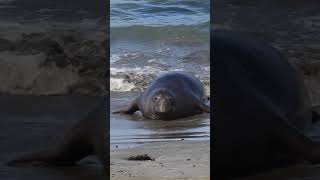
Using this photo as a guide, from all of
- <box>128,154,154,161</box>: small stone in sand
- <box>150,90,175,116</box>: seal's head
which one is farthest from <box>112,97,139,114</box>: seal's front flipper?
<box>128,154,154,161</box>: small stone in sand

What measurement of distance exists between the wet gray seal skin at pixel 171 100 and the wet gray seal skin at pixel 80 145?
3.13 metres

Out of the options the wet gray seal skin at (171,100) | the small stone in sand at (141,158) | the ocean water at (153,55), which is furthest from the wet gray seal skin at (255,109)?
the wet gray seal skin at (171,100)

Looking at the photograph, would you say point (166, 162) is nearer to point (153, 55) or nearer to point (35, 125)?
point (35, 125)

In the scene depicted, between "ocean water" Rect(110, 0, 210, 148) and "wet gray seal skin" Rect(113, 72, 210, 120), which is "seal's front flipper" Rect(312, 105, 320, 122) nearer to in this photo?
"ocean water" Rect(110, 0, 210, 148)

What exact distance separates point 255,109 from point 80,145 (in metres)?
0.86

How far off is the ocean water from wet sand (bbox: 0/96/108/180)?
6.22 ft

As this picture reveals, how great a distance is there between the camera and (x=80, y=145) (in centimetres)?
294

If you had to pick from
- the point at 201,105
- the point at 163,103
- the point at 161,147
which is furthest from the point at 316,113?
the point at 201,105

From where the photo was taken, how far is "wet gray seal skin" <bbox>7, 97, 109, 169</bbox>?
2525mm

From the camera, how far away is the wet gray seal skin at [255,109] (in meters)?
2.50

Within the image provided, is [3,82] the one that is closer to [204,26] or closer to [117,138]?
[117,138]

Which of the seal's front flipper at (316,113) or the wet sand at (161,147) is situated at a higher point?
the seal's front flipper at (316,113)

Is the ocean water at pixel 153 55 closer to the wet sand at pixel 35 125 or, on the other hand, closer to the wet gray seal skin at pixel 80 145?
the wet gray seal skin at pixel 80 145

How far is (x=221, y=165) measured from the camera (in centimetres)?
250
